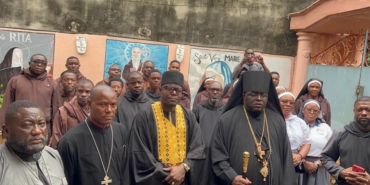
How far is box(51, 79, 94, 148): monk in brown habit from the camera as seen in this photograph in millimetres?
5540

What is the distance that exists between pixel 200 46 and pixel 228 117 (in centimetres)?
728

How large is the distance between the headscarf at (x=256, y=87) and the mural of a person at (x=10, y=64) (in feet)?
23.5

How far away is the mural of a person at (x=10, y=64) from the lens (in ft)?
36.0

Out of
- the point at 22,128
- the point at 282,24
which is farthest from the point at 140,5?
the point at 22,128

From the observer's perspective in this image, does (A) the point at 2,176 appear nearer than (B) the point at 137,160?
Yes

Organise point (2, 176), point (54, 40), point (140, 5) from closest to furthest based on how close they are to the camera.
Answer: point (2, 176), point (54, 40), point (140, 5)

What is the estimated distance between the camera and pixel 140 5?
1216 cm

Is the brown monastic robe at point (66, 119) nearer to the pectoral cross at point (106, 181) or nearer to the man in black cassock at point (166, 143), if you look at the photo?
the man in black cassock at point (166, 143)

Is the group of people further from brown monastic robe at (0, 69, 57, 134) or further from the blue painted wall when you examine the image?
the blue painted wall

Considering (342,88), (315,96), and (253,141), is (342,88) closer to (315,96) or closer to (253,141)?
(315,96)

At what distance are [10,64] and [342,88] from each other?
816cm

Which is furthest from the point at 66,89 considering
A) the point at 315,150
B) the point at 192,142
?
the point at 315,150

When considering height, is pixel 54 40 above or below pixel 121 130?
above

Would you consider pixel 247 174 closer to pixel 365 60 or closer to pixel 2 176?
pixel 2 176
